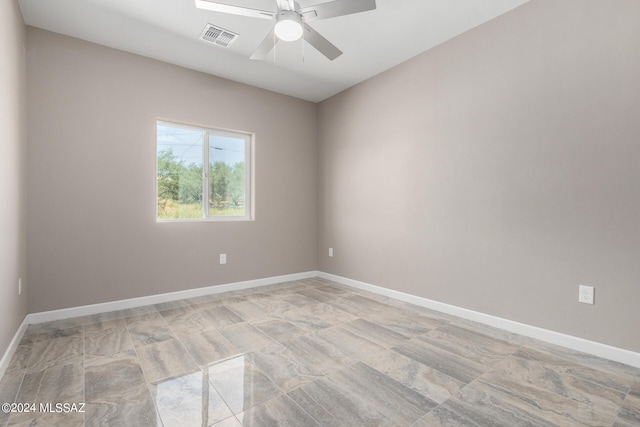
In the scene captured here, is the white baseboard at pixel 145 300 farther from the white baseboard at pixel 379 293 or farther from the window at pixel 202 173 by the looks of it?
the window at pixel 202 173

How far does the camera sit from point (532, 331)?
96.7 inches

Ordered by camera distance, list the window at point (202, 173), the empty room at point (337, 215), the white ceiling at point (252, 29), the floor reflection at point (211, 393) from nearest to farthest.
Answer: the floor reflection at point (211, 393)
the empty room at point (337, 215)
the white ceiling at point (252, 29)
the window at point (202, 173)

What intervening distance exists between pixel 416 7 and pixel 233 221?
2.95 metres

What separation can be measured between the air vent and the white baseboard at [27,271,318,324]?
265 centimetres

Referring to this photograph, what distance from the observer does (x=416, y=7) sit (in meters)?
2.51

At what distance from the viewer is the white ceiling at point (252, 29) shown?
8.20 ft

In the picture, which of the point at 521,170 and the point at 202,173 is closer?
the point at 521,170

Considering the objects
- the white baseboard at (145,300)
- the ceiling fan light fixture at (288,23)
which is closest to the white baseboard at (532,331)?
the white baseboard at (145,300)

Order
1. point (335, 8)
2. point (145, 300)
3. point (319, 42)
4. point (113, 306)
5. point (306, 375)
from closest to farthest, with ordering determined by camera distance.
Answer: point (306, 375) → point (335, 8) → point (319, 42) → point (113, 306) → point (145, 300)

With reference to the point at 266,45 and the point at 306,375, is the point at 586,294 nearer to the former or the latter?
the point at 306,375

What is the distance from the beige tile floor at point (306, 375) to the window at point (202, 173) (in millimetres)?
1284

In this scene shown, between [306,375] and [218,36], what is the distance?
2.94 metres

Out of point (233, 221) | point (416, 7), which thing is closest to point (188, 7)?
point (416, 7)

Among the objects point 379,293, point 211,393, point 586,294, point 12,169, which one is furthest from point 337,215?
point 12,169
